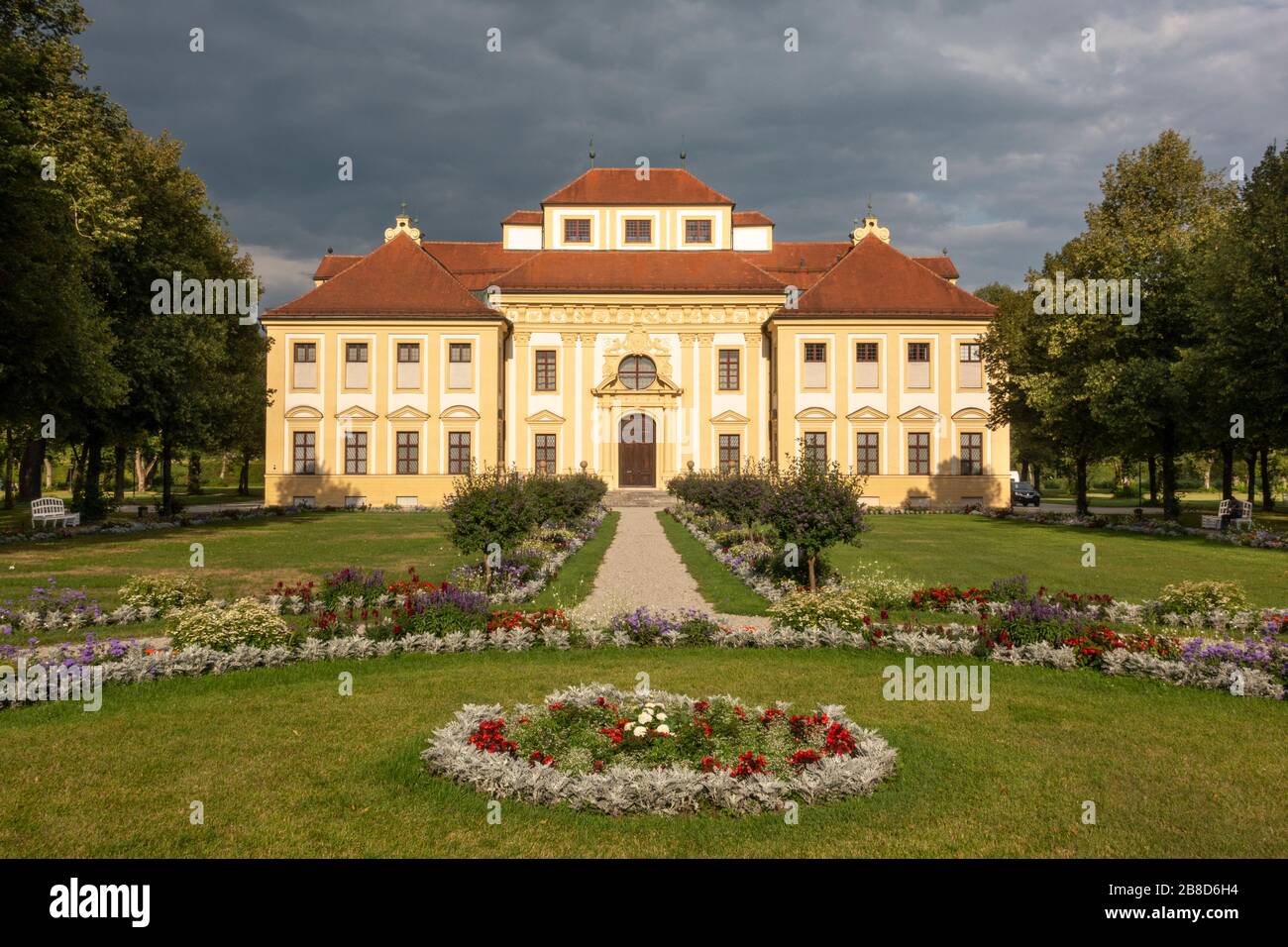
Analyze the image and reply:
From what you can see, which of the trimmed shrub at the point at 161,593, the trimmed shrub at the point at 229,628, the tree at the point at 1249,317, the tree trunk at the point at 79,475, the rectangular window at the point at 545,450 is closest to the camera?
the trimmed shrub at the point at 229,628

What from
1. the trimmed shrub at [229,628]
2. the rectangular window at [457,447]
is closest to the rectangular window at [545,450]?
the rectangular window at [457,447]

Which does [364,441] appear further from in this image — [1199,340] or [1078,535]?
[1199,340]

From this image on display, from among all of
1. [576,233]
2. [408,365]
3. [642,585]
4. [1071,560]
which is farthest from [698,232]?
[642,585]

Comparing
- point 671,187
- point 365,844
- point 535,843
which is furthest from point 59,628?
point 671,187

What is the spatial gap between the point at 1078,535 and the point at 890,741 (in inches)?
918

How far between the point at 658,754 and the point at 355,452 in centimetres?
4036

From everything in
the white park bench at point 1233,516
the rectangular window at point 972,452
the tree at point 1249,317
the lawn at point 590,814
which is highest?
the tree at point 1249,317

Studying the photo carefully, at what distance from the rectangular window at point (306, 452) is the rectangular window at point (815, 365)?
26068 mm

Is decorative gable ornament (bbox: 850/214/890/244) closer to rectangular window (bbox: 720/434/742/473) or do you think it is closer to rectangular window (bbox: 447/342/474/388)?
rectangular window (bbox: 720/434/742/473)

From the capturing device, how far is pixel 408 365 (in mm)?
43844

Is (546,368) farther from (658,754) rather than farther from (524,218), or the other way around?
(658,754)

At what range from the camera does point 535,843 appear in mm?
5223

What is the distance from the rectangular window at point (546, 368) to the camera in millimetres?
45844

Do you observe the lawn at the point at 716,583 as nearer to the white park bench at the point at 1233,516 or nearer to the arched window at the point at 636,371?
the white park bench at the point at 1233,516
